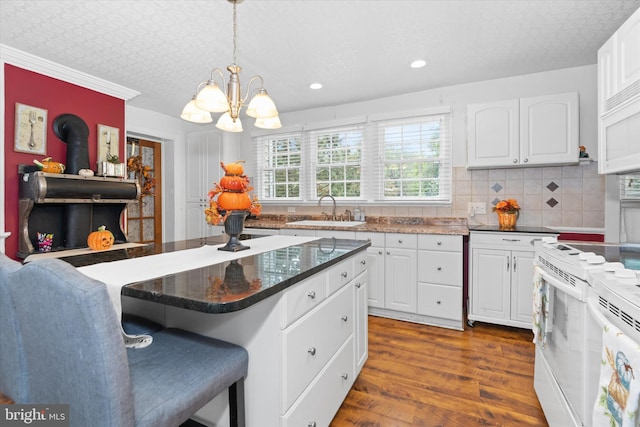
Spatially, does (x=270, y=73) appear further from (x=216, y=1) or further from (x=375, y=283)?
(x=375, y=283)

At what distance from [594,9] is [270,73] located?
8.49ft

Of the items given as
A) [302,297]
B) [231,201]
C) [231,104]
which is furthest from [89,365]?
[231,104]

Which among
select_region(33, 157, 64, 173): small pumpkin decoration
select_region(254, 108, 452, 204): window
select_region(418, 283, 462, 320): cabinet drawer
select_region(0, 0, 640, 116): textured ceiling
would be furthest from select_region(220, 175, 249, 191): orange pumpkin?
select_region(254, 108, 452, 204): window

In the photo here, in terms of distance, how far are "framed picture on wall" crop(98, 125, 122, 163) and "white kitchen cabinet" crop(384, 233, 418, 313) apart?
10.5ft

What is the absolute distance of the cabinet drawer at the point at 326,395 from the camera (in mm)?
1262

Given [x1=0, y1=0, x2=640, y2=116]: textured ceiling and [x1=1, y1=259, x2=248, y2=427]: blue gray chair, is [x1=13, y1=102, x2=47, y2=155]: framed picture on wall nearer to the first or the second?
[x1=0, y1=0, x2=640, y2=116]: textured ceiling

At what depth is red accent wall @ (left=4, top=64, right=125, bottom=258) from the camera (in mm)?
2807

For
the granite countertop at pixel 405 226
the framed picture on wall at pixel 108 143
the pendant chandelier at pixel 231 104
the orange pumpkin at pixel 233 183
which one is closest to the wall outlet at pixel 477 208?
the granite countertop at pixel 405 226

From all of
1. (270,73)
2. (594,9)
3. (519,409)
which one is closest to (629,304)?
(519,409)

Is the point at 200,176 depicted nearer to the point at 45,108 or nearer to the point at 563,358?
the point at 45,108

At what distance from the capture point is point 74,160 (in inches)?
123

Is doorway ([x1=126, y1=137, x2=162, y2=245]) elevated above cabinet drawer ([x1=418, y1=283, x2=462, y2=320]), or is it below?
above

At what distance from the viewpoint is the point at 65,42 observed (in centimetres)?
256

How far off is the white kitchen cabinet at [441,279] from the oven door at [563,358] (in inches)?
47.7
